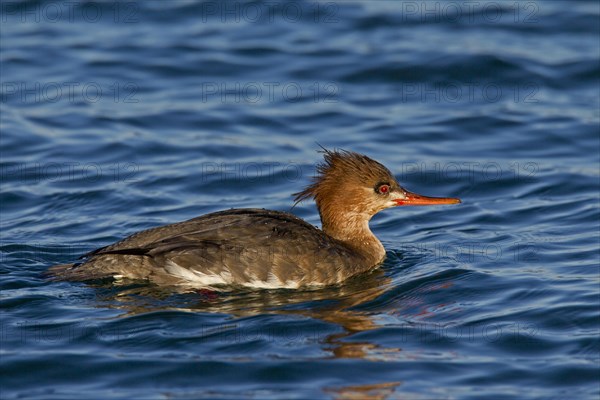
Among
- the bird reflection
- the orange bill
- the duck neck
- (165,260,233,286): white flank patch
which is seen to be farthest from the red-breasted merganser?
the orange bill

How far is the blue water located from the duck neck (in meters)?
0.29

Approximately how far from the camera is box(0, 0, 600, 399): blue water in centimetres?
812

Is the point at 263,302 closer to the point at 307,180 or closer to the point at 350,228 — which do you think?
the point at 350,228

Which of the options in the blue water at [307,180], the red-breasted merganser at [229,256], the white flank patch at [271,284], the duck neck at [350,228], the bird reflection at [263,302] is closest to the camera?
the blue water at [307,180]

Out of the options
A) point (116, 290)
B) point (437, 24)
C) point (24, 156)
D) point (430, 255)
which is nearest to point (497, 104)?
point (437, 24)

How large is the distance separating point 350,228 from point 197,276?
5.97 feet

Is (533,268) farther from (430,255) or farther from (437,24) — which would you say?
(437,24)

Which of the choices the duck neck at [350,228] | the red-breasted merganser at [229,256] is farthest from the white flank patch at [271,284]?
the duck neck at [350,228]

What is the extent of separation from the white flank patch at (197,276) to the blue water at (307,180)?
0.19m

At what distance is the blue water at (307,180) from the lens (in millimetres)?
8117

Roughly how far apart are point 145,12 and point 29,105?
385cm

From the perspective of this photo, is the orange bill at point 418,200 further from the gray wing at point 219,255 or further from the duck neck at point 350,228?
the gray wing at point 219,255

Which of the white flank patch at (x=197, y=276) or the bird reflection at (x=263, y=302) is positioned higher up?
the white flank patch at (x=197, y=276)

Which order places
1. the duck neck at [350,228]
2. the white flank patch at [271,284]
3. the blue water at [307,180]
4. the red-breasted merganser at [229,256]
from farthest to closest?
the duck neck at [350,228] → the white flank patch at [271,284] → the red-breasted merganser at [229,256] → the blue water at [307,180]
